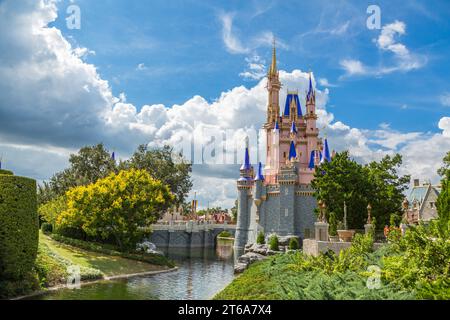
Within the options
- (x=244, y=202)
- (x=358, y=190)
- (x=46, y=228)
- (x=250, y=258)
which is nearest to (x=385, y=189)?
(x=358, y=190)

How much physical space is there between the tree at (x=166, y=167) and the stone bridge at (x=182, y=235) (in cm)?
452

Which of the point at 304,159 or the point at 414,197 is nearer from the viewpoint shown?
the point at 414,197

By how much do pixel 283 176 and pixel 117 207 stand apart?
25656 mm

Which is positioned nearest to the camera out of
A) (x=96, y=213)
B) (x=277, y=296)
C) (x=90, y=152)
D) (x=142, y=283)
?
(x=277, y=296)

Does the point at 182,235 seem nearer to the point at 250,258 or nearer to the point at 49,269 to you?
the point at 250,258

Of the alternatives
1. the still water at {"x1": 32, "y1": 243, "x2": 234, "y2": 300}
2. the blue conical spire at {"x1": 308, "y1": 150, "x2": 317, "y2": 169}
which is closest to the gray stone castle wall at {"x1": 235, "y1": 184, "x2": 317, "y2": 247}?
the blue conical spire at {"x1": 308, "y1": 150, "x2": 317, "y2": 169}

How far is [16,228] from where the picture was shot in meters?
22.4

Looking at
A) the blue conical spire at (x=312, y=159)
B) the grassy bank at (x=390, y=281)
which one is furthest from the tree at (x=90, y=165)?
the grassy bank at (x=390, y=281)

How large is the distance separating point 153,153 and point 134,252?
93.0ft

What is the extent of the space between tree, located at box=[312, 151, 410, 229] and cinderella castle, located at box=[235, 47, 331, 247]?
10990 mm

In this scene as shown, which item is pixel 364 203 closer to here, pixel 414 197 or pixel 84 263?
pixel 414 197

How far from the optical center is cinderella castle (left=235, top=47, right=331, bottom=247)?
54.2 metres

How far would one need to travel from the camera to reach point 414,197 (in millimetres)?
55750
